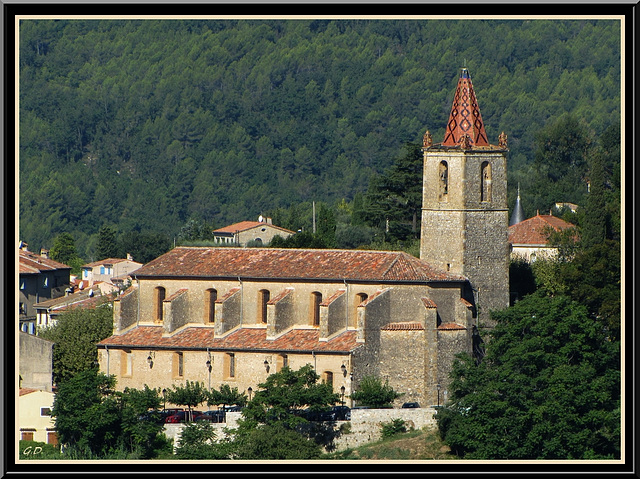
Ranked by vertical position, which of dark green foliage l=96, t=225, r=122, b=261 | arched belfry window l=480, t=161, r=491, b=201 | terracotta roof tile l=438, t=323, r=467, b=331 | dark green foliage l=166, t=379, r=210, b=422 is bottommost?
dark green foliage l=166, t=379, r=210, b=422

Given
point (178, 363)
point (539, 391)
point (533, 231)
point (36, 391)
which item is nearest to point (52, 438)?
point (36, 391)

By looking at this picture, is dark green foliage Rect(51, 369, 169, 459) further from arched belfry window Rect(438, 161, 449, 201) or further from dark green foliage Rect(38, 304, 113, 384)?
arched belfry window Rect(438, 161, 449, 201)

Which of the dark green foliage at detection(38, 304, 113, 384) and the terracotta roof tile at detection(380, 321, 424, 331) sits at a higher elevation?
the terracotta roof tile at detection(380, 321, 424, 331)

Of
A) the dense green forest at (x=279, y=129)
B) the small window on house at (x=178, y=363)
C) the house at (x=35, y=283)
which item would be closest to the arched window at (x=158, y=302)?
the small window on house at (x=178, y=363)

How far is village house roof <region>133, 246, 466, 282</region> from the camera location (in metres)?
59.7

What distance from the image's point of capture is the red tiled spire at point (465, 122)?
6253 centimetres

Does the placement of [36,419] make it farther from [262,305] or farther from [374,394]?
[374,394]

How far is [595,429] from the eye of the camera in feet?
174

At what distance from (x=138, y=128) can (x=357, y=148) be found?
2986cm

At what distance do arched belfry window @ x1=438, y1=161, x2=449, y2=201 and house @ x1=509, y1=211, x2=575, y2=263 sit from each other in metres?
20.5

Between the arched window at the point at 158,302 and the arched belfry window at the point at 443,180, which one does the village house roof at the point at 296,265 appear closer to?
the arched window at the point at 158,302

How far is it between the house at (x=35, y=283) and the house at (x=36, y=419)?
2828 cm


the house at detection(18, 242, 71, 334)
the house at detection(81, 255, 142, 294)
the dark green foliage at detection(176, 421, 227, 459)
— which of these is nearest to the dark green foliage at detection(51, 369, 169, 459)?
the dark green foliage at detection(176, 421, 227, 459)

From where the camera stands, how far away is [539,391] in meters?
54.7
